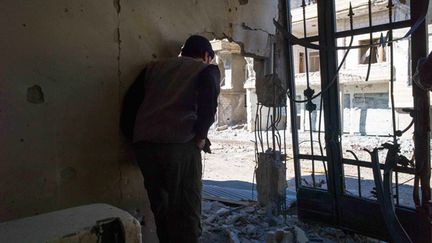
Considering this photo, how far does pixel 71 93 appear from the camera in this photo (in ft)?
7.52

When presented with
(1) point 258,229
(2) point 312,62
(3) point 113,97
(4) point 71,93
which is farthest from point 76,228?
(2) point 312,62

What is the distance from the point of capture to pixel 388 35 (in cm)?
298

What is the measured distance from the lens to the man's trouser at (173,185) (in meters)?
2.36

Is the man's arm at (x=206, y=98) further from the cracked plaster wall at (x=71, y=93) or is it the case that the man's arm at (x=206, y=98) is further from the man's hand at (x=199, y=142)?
the cracked plaster wall at (x=71, y=93)

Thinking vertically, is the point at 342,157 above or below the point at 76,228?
below

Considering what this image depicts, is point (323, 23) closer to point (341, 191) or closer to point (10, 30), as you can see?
point (341, 191)

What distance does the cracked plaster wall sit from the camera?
2045 millimetres

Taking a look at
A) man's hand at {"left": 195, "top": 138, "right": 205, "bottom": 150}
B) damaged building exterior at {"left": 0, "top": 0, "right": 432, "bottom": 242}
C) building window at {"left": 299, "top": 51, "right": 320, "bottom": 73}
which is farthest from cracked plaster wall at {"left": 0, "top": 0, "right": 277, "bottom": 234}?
building window at {"left": 299, "top": 51, "right": 320, "bottom": 73}

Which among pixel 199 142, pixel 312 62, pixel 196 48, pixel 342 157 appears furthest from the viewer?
pixel 312 62

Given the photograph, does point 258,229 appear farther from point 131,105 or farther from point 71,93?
point 71,93

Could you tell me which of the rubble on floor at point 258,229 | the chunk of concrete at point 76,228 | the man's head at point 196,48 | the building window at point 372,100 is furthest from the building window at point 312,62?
the chunk of concrete at point 76,228

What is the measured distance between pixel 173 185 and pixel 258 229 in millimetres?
1384

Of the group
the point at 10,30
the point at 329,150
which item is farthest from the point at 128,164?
the point at 329,150

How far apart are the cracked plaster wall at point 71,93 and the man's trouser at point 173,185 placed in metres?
0.28
